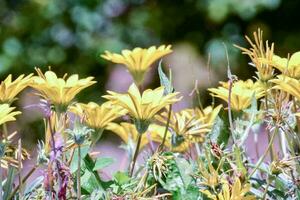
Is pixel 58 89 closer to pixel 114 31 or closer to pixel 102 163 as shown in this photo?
pixel 102 163

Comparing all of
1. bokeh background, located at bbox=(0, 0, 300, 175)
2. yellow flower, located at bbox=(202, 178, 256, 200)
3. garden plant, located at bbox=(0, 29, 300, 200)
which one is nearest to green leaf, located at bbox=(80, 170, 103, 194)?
garden plant, located at bbox=(0, 29, 300, 200)


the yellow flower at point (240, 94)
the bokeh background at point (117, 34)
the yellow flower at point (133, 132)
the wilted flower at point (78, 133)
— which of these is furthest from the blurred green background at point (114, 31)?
the wilted flower at point (78, 133)

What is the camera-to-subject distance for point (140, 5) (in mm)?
3430

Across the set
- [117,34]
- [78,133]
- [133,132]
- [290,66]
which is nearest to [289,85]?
[290,66]

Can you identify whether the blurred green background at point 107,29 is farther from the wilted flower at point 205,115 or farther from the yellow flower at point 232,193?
the yellow flower at point 232,193

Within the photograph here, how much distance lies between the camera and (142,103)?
68 centimetres

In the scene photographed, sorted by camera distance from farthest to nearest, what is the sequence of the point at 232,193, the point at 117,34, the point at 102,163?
the point at 117,34, the point at 102,163, the point at 232,193

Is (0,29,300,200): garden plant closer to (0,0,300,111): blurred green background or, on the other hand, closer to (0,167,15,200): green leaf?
(0,167,15,200): green leaf

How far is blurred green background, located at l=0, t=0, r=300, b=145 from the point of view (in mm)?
3227

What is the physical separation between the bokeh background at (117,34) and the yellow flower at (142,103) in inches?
96.4

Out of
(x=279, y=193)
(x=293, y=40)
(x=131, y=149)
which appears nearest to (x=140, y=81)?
(x=131, y=149)

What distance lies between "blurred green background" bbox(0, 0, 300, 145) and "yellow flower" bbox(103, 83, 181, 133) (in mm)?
2456

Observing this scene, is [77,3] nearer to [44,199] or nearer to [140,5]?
[140,5]

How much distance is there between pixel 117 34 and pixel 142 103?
102 inches
